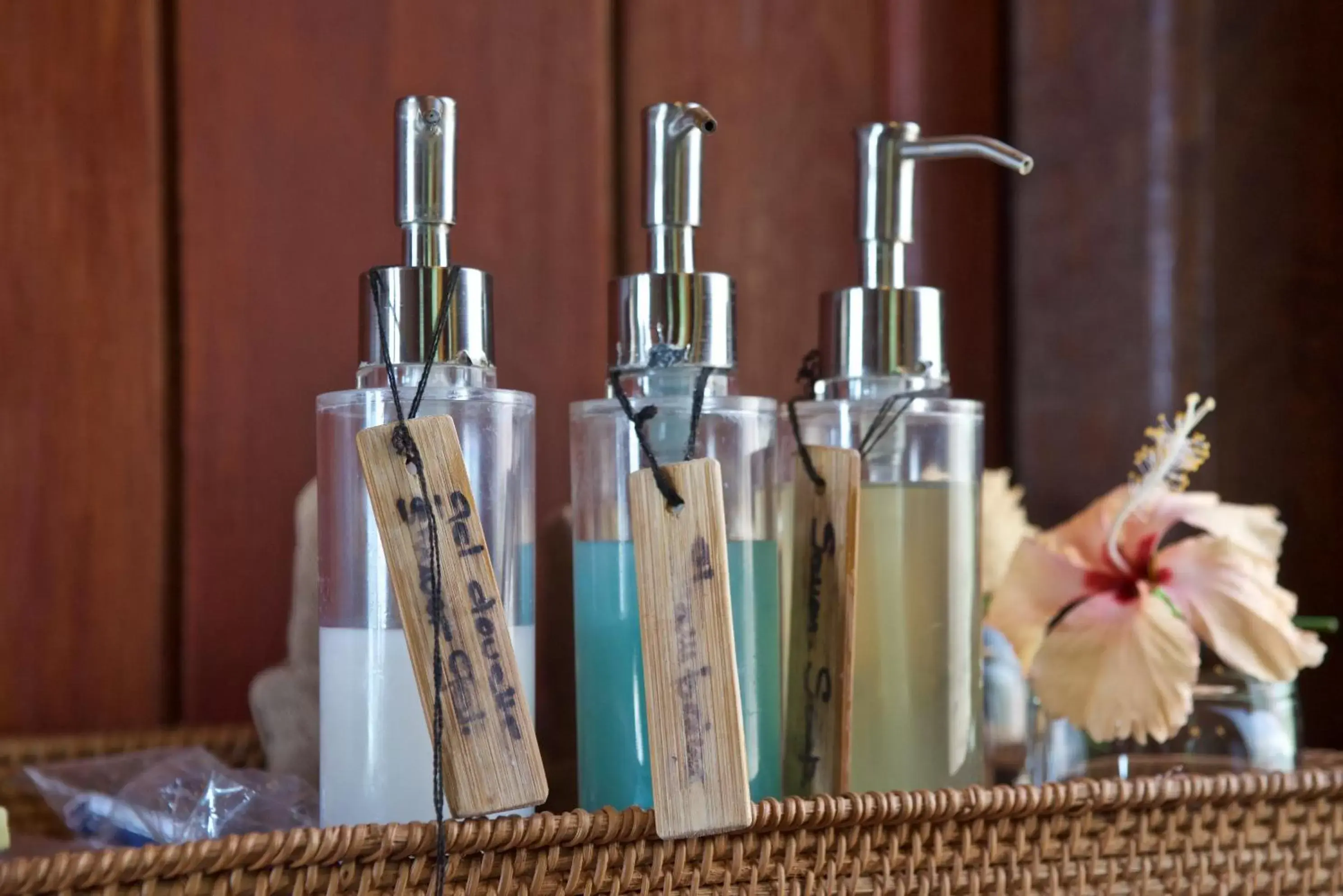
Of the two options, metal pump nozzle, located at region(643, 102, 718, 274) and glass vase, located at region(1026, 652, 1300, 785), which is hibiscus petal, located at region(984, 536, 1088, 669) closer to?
glass vase, located at region(1026, 652, 1300, 785)

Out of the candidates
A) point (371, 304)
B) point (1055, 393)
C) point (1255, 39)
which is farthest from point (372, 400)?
point (1255, 39)

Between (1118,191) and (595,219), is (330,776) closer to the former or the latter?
(595,219)

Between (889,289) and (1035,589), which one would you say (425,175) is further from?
(1035,589)

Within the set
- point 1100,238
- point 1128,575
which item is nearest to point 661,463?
point 1128,575

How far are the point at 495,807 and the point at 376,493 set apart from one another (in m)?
0.09

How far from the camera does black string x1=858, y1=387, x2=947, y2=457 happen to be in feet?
1.47

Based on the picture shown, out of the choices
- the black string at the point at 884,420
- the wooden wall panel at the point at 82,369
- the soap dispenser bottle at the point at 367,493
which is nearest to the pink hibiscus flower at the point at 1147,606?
the black string at the point at 884,420

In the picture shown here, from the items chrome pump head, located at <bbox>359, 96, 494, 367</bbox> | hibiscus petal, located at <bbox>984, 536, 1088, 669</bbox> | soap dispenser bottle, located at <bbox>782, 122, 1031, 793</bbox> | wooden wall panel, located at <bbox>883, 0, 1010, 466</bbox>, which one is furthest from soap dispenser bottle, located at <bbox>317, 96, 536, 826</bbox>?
wooden wall panel, located at <bbox>883, 0, 1010, 466</bbox>

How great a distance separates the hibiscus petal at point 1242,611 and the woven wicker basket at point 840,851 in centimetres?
4

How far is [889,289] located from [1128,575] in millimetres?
155

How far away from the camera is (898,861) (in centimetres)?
38

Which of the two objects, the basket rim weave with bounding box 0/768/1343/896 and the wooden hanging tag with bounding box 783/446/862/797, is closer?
the basket rim weave with bounding box 0/768/1343/896

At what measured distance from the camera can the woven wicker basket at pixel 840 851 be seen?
305mm

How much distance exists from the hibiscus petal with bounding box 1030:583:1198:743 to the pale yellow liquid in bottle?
44 millimetres
